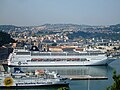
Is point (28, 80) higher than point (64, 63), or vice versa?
point (28, 80)

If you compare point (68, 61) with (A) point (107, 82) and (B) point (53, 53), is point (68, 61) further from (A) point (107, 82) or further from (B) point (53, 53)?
(A) point (107, 82)

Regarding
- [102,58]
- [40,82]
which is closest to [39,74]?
[40,82]

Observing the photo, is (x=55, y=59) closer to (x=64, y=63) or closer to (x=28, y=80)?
(x=64, y=63)

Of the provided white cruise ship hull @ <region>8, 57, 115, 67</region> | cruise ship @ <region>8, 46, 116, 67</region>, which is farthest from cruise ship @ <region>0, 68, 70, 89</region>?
cruise ship @ <region>8, 46, 116, 67</region>

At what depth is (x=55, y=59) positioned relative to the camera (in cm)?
1912

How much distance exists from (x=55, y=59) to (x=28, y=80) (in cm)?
744

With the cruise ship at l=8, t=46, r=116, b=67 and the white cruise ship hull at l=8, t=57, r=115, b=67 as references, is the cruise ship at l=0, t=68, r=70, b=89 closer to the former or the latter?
the white cruise ship hull at l=8, t=57, r=115, b=67

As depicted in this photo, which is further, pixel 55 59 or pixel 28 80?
pixel 55 59

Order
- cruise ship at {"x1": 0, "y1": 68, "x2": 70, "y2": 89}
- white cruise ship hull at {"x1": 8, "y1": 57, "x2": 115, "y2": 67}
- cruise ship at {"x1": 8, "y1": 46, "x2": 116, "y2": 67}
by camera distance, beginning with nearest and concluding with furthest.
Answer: cruise ship at {"x1": 0, "y1": 68, "x2": 70, "y2": 89}
white cruise ship hull at {"x1": 8, "y1": 57, "x2": 115, "y2": 67}
cruise ship at {"x1": 8, "y1": 46, "x2": 116, "y2": 67}

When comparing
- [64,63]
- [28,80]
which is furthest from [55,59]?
[28,80]

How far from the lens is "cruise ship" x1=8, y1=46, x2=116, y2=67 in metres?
18.8

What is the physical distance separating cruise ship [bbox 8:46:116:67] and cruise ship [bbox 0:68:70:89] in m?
6.67

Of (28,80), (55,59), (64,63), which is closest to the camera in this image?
(28,80)

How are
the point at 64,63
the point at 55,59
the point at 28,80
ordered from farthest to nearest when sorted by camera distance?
the point at 55,59
the point at 64,63
the point at 28,80
